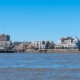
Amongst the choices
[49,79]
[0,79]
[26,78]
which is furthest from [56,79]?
[0,79]

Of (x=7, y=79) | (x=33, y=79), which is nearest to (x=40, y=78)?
(x=33, y=79)

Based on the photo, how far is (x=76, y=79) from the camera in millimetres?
35406

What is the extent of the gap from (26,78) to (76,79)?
15.8ft

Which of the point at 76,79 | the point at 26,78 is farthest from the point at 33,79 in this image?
the point at 76,79

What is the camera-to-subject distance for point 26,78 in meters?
36.5

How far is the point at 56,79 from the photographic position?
35750mm

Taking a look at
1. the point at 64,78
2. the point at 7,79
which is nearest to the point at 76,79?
the point at 64,78

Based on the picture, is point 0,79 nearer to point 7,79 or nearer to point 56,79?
point 7,79

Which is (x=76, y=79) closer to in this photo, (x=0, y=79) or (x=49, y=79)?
(x=49, y=79)

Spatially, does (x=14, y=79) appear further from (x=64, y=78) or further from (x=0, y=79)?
(x=64, y=78)

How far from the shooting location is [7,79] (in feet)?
116

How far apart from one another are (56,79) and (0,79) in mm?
5242

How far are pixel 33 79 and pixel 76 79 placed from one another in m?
4.04

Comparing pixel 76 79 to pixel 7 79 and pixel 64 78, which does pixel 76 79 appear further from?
pixel 7 79
